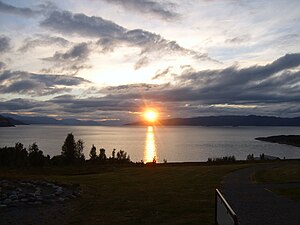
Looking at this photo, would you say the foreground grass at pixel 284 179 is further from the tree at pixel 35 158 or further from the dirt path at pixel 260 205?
the tree at pixel 35 158

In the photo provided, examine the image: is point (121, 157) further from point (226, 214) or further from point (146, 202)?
point (226, 214)

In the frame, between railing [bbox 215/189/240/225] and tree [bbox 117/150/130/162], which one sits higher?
railing [bbox 215/189/240/225]

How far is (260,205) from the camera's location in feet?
55.9

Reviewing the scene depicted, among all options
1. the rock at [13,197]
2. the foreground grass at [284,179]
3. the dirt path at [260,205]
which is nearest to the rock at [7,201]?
the rock at [13,197]

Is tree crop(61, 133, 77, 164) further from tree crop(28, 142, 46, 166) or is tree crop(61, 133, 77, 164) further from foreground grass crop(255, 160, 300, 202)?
foreground grass crop(255, 160, 300, 202)

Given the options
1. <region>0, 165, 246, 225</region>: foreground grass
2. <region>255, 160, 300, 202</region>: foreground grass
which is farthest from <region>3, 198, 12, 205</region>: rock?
<region>255, 160, 300, 202</region>: foreground grass

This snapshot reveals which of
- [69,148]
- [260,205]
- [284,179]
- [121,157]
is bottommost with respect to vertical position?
[121,157]

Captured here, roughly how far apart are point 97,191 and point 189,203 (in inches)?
323

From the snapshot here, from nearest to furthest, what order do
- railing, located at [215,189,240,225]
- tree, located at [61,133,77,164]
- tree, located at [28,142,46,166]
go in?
railing, located at [215,189,240,225], tree, located at [28,142,46,166], tree, located at [61,133,77,164]

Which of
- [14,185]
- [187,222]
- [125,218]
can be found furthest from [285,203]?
[14,185]

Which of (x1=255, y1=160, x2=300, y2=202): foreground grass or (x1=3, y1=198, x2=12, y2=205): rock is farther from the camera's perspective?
(x1=255, y1=160, x2=300, y2=202): foreground grass

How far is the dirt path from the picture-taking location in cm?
1398

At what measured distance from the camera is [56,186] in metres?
26.0

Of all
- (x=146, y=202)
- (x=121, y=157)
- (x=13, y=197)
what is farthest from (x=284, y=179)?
(x=121, y=157)
